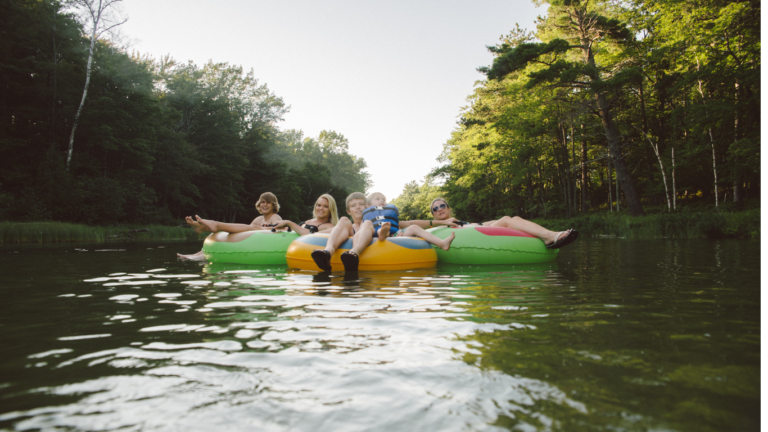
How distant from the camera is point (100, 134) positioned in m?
20.1

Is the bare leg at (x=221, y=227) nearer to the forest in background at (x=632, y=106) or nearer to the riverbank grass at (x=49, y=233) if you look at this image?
the riverbank grass at (x=49, y=233)

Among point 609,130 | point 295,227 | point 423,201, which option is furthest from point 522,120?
point 423,201

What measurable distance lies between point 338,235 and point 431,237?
54.8 inches

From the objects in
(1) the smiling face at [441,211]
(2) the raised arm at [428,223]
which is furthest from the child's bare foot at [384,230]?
(1) the smiling face at [441,211]

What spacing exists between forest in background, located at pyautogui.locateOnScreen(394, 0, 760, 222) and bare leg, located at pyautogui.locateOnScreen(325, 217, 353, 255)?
11.6 metres

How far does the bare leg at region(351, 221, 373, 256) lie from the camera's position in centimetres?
566

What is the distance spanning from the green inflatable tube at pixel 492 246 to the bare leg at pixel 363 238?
4.08 ft

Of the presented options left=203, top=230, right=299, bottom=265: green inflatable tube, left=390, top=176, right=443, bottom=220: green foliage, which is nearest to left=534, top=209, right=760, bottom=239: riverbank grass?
left=203, top=230, right=299, bottom=265: green inflatable tube

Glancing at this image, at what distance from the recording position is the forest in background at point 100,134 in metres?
17.7

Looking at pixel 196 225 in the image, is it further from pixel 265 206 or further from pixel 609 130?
pixel 609 130

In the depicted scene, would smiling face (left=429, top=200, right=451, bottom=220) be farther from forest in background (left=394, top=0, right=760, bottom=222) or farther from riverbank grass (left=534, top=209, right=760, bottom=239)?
forest in background (left=394, top=0, right=760, bottom=222)

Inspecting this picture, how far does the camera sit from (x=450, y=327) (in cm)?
253

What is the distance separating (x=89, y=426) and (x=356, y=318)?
1.62 metres

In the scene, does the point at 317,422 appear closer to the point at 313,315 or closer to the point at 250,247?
the point at 313,315
